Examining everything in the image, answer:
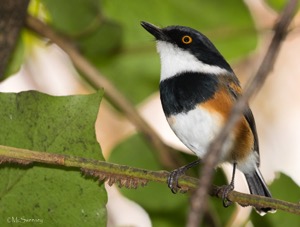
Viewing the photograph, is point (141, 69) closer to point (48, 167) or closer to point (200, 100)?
point (200, 100)

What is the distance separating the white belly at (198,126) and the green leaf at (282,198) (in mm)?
246

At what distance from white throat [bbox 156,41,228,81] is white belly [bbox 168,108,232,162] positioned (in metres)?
0.22

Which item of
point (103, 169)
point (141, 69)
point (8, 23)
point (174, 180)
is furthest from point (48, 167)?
point (141, 69)

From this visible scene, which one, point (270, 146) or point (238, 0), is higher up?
point (238, 0)

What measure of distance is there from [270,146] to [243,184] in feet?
1.21

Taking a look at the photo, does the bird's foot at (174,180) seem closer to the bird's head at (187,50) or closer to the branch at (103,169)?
the branch at (103,169)

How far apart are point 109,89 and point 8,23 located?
0.54 metres

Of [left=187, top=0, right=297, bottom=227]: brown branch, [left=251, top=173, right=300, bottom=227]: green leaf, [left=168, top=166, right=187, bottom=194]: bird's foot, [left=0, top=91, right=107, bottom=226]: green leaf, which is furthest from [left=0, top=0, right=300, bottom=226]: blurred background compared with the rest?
[left=187, top=0, right=297, bottom=227]: brown branch

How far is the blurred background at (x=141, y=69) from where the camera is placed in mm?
2543

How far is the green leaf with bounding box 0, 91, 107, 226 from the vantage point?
6.01 feet

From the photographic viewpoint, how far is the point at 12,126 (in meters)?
1.85

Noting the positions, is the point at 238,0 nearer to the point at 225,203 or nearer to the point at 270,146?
the point at 225,203

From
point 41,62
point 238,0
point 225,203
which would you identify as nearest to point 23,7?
point 225,203

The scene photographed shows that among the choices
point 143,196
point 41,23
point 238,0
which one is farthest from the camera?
point 238,0
